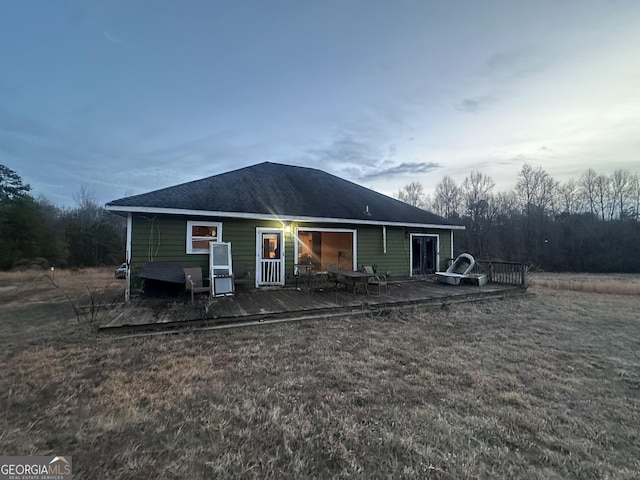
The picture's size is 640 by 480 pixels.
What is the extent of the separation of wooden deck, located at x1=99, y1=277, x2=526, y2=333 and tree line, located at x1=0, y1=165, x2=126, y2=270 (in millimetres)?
17879

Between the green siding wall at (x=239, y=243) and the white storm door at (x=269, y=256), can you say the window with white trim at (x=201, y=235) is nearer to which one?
the green siding wall at (x=239, y=243)

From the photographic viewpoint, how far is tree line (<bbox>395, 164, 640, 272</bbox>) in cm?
2666

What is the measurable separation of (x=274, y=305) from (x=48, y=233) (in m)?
22.0

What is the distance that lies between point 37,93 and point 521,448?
16.6 metres

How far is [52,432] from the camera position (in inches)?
84.7

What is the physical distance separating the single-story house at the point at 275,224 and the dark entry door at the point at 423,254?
0.04m

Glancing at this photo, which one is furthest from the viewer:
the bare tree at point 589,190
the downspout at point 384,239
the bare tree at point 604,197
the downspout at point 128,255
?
the bare tree at point 589,190

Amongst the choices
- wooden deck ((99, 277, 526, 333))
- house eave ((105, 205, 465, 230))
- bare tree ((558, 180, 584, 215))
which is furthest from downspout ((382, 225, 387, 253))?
bare tree ((558, 180, 584, 215))

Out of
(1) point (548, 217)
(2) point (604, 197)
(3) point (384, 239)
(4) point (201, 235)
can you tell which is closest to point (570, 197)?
(2) point (604, 197)

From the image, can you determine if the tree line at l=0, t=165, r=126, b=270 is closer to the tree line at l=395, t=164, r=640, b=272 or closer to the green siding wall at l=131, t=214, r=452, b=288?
the green siding wall at l=131, t=214, r=452, b=288

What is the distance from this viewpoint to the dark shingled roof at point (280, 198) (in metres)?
7.48

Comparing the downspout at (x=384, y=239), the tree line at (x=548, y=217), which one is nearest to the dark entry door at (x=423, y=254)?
the downspout at (x=384, y=239)
